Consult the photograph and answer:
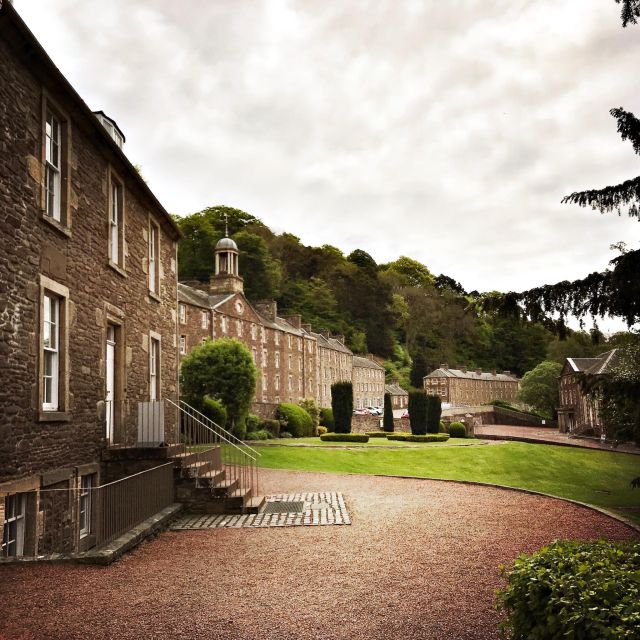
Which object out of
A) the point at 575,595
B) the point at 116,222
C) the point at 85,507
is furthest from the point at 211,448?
the point at 575,595

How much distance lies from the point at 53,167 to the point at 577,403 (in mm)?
60327

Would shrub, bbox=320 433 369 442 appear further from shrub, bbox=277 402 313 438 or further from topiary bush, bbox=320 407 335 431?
topiary bush, bbox=320 407 335 431

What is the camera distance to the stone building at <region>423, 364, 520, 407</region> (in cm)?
9669

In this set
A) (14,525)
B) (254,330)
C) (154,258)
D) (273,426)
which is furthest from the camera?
(254,330)

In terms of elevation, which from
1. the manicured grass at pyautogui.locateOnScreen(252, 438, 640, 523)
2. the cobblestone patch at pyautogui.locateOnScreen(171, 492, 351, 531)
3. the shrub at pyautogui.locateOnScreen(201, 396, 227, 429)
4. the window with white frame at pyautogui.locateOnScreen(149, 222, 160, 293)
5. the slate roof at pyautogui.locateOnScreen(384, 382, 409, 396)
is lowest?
the manicured grass at pyautogui.locateOnScreen(252, 438, 640, 523)

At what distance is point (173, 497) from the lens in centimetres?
1320

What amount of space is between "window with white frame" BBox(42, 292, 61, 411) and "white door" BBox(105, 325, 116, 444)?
104 inches

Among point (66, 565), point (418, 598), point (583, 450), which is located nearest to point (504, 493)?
point (418, 598)

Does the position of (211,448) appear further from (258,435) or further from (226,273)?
(226,273)

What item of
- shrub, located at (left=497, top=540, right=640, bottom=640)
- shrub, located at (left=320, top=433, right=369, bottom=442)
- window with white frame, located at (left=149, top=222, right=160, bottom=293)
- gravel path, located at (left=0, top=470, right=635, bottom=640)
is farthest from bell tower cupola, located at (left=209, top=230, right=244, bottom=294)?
shrub, located at (left=497, top=540, right=640, bottom=640)

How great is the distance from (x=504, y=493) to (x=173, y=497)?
8442 millimetres

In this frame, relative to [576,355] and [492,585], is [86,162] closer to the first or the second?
[492,585]

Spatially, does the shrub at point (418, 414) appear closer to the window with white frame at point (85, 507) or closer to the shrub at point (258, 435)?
the shrub at point (258, 435)

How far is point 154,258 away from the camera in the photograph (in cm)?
1673
